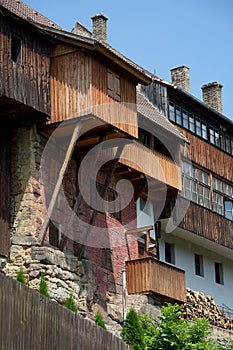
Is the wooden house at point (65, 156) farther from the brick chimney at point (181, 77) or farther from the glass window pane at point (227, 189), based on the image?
the brick chimney at point (181, 77)

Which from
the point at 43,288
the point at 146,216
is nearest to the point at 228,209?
the point at 146,216

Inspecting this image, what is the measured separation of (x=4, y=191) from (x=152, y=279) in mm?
6551

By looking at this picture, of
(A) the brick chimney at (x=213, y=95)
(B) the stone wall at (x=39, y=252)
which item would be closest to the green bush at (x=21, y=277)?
(B) the stone wall at (x=39, y=252)

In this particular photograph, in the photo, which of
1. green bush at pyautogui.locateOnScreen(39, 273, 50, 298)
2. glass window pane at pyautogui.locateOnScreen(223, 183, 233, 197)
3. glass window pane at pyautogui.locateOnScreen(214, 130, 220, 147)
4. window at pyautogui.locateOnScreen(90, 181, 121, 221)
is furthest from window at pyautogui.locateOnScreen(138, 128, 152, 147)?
green bush at pyautogui.locateOnScreen(39, 273, 50, 298)

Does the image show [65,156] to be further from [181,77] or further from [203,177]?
[181,77]

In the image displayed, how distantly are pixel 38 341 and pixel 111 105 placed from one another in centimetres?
1109

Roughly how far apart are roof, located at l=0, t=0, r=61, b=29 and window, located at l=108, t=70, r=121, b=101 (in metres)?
2.62

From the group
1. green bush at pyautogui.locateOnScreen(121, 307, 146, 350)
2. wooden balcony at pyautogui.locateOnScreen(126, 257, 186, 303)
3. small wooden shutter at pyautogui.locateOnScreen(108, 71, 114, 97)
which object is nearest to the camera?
green bush at pyautogui.locateOnScreen(121, 307, 146, 350)

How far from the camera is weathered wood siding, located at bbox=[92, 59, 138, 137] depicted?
26.9m

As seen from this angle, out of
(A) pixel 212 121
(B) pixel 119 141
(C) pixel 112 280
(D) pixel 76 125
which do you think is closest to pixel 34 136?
(D) pixel 76 125

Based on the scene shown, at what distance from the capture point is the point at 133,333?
A: 2494 cm

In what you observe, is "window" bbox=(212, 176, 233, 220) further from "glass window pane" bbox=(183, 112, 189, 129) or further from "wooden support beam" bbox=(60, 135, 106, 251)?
"wooden support beam" bbox=(60, 135, 106, 251)

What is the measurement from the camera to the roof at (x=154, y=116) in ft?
107

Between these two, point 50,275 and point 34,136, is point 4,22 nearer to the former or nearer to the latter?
point 34,136
